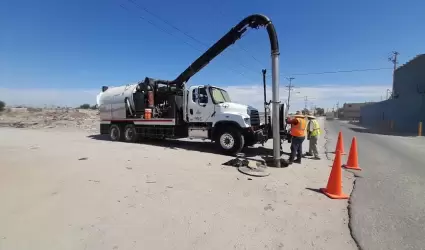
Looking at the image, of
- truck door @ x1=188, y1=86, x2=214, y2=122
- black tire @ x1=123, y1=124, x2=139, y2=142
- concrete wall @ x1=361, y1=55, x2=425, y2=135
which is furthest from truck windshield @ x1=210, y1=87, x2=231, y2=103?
concrete wall @ x1=361, y1=55, x2=425, y2=135

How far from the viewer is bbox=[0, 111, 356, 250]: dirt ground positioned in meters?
3.23

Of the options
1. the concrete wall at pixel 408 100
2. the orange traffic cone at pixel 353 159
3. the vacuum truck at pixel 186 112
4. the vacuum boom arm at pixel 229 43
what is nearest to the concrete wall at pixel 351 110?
the concrete wall at pixel 408 100

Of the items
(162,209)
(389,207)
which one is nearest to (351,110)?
(389,207)

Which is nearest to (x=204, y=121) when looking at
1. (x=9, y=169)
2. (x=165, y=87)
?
(x=165, y=87)

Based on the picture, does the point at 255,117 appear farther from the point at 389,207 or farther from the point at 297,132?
the point at 389,207

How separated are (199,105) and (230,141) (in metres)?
2.18

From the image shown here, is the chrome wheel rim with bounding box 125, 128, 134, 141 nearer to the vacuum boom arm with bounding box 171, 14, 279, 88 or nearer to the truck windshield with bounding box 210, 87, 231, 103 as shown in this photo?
the vacuum boom arm with bounding box 171, 14, 279, 88

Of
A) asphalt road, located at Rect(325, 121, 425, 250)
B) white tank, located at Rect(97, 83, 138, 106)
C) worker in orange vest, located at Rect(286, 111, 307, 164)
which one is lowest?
asphalt road, located at Rect(325, 121, 425, 250)

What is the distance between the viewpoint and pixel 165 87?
13.0 meters

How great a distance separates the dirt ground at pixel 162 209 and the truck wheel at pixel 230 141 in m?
2.52

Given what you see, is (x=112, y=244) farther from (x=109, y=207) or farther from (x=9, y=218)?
(x=9, y=218)

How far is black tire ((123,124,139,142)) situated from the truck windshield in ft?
15.9

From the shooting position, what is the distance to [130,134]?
13.5m

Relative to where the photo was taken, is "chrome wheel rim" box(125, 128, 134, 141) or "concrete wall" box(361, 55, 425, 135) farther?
"concrete wall" box(361, 55, 425, 135)
